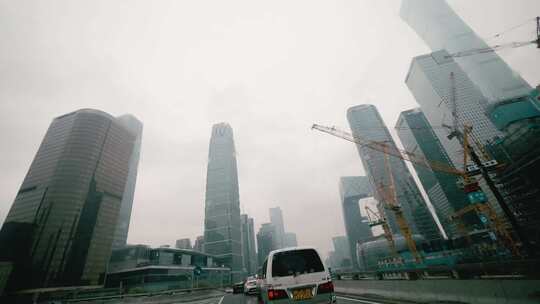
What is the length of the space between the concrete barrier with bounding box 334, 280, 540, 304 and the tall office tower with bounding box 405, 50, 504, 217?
15625 cm

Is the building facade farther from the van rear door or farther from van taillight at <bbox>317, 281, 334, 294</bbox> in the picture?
van taillight at <bbox>317, 281, 334, 294</bbox>

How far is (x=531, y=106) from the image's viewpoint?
10681 centimetres

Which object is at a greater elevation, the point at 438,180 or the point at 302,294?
the point at 438,180

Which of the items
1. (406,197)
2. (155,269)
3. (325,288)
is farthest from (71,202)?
(406,197)

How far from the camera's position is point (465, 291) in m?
7.79

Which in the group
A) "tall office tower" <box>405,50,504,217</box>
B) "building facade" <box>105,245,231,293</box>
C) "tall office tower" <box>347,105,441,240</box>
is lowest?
"building facade" <box>105,245,231,293</box>

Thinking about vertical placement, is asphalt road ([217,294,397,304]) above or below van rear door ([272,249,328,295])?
below

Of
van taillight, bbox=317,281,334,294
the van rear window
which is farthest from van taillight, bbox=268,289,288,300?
van taillight, bbox=317,281,334,294

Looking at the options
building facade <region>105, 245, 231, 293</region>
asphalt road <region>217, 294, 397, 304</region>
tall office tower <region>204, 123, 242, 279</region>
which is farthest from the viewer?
tall office tower <region>204, 123, 242, 279</region>

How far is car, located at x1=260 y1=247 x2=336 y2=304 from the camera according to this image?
6777 millimetres

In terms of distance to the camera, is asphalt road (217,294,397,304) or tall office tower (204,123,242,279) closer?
asphalt road (217,294,397,304)

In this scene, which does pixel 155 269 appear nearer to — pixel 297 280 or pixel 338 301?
pixel 338 301

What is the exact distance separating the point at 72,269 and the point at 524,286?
152m

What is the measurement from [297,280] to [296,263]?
0.67 metres
